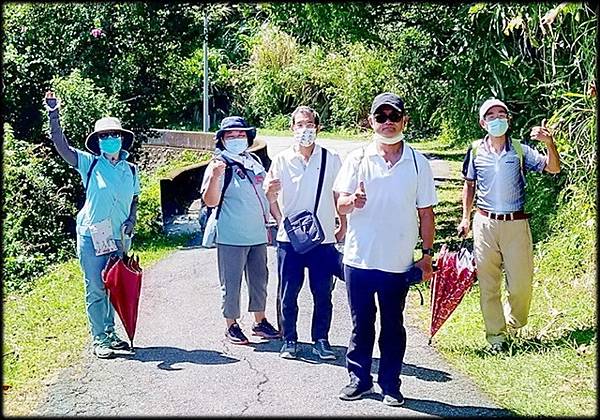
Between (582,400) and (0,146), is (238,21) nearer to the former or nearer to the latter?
(0,146)

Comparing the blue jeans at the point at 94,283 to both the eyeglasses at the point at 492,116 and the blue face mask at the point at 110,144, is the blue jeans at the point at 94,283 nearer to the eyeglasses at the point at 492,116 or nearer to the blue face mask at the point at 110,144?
the blue face mask at the point at 110,144

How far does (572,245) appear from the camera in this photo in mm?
9117

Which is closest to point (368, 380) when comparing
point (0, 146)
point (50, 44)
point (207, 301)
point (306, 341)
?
point (306, 341)

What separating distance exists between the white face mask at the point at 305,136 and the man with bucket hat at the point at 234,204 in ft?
2.11

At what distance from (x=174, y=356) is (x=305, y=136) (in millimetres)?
1973

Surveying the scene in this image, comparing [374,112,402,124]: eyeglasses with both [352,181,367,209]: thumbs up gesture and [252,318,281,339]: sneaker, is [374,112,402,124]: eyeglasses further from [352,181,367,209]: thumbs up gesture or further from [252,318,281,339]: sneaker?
[252,318,281,339]: sneaker

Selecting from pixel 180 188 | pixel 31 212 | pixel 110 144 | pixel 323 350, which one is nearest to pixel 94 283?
pixel 110 144

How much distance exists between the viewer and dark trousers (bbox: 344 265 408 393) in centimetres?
586

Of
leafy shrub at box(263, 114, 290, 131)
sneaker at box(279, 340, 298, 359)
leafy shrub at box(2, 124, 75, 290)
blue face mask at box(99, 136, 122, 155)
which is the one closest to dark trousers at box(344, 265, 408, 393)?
sneaker at box(279, 340, 298, 359)

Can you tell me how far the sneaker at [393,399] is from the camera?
19.4 feet

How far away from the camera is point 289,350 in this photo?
23.2ft

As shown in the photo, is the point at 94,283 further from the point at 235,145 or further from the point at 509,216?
the point at 509,216

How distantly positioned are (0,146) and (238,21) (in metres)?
4.62

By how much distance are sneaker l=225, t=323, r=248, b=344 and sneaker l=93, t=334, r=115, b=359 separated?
94 cm
